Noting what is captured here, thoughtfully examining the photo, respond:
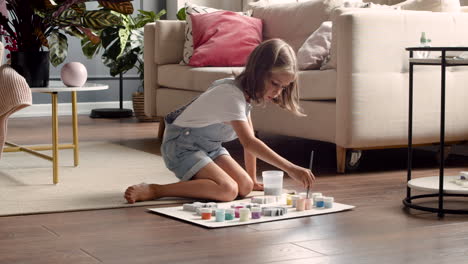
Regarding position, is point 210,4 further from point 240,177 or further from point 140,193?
point 140,193

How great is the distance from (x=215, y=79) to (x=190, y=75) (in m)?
0.27

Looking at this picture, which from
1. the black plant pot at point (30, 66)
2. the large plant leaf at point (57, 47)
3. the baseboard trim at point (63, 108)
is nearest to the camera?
the black plant pot at point (30, 66)

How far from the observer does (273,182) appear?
2779 millimetres

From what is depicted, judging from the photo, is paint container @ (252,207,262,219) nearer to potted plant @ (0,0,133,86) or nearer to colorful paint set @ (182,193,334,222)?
colorful paint set @ (182,193,334,222)

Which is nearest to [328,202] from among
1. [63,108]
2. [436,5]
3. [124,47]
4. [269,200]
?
[269,200]

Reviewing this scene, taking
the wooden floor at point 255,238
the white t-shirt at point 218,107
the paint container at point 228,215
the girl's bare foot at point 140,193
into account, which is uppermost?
the white t-shirt at point 218,107

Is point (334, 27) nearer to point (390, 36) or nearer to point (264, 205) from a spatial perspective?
point (390, 36)

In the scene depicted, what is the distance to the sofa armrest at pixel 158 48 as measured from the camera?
4.73 meters

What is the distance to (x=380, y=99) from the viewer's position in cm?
344

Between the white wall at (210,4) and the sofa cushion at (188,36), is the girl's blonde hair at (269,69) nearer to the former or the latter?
the sofa cushion at (188,36)

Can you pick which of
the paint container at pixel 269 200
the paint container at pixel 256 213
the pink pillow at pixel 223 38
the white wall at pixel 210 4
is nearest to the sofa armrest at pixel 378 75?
the paint container at pixel 269 200

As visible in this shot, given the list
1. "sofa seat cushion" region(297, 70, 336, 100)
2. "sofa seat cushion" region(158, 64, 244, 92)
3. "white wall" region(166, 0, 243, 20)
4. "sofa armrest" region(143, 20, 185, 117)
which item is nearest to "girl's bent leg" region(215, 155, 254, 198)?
"sofa seat cushion" region(297, 70, 336, 100)

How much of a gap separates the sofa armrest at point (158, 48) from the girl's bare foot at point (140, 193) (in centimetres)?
206

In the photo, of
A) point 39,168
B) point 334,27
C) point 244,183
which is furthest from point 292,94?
point 39,168
